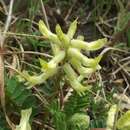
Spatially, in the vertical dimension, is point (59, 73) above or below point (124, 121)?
above

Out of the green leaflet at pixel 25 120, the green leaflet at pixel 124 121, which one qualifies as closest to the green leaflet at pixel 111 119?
the green leaflet at pixel 124 121

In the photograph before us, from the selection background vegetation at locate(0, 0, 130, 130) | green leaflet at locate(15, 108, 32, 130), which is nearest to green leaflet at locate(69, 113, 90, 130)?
background vegetation at locate(0, 0, 130, 130)

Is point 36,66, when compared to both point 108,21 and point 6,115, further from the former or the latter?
point 108,21

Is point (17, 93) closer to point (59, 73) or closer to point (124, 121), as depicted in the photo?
point (59, 73)

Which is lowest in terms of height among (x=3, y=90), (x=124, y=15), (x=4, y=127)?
(x=4, y=127)

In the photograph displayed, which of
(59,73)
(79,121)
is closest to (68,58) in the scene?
(59,73)

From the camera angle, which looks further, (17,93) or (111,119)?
(17,93)

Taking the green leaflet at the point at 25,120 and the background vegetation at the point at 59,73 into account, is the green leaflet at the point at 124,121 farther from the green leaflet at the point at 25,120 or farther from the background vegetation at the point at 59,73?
the green leaflet at the point at 25,120

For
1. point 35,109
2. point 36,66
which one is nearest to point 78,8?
point 36,66

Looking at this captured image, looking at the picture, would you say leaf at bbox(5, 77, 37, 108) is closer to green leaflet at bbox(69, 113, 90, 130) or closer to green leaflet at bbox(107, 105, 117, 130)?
green leaflet at bbox(69, 113, 90, 130)
